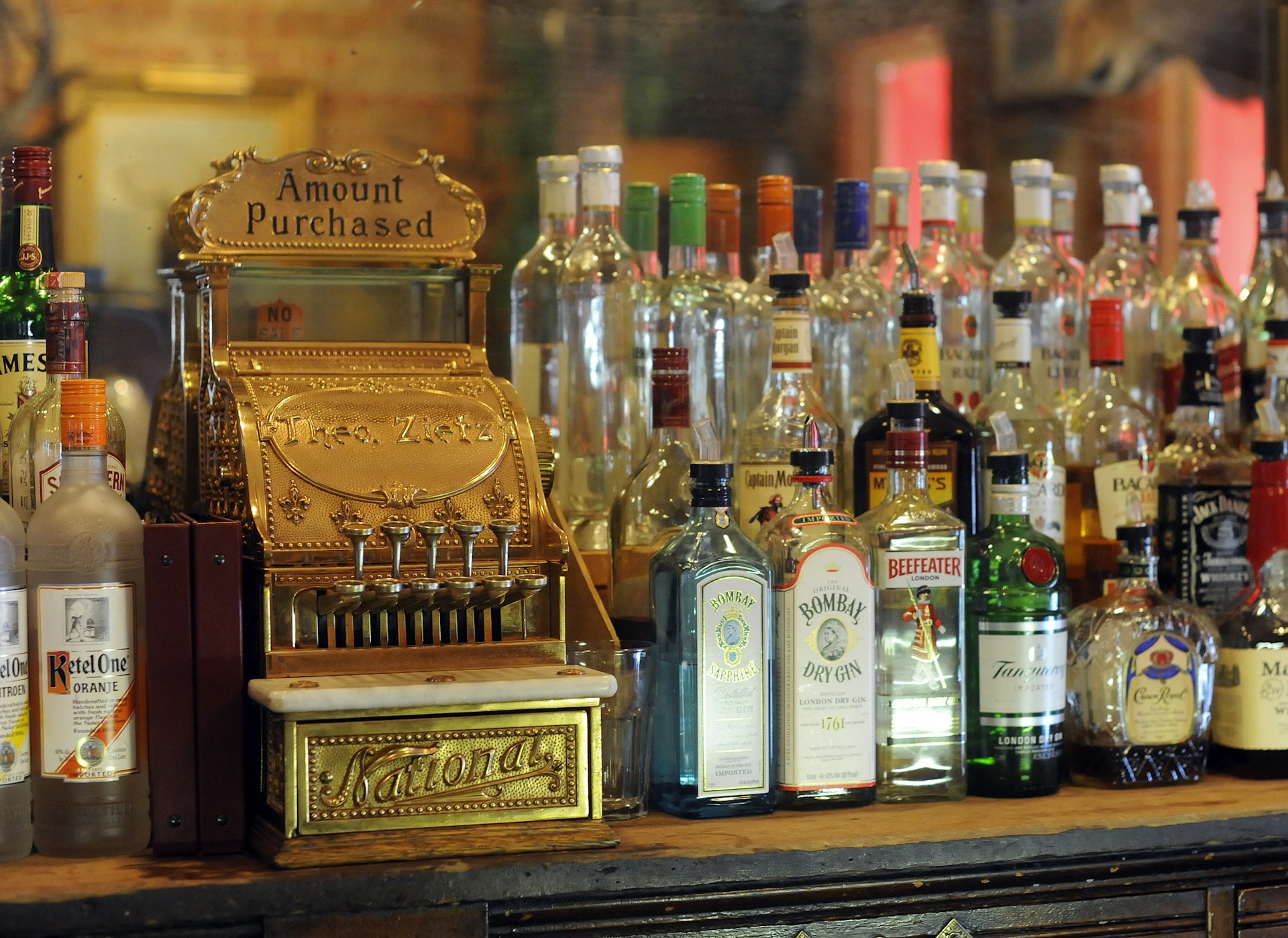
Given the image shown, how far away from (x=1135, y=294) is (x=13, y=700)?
5.18 feet

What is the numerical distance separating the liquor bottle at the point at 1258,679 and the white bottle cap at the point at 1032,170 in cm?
62

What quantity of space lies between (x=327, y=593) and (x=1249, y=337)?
1419 mm

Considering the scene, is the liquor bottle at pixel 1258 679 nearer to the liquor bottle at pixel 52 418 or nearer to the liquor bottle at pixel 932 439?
the liquor bottle at pixel 932 439

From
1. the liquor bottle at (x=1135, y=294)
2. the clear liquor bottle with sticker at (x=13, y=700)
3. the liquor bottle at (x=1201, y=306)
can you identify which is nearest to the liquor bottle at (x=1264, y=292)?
the liquor bottle at (x=1201, y=306)

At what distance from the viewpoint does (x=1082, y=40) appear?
248 centimetres

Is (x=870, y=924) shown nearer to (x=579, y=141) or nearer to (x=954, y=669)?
(x=954, y=669)

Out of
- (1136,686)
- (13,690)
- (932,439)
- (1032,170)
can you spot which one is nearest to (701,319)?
(932,439)

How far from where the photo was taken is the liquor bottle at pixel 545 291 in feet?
6.66

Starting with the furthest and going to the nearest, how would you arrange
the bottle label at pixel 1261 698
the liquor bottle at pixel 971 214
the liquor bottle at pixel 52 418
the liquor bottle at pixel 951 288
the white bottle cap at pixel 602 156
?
the liquor bottle at pixel 971 214
the liquor bottle at pixel 951 288
the white bottle cap at pixel 602 156
the bottle label at pixel 1261 698
the liquor bottle at pixel 52 418

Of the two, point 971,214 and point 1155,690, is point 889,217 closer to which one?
point 971,214

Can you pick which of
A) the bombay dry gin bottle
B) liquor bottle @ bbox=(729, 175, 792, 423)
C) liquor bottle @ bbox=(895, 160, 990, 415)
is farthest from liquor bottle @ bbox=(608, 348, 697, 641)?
liquor bottle @ bbox=(895, 160, 990, 415)

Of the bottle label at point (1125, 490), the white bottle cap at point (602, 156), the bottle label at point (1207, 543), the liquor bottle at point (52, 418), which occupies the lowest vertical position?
the bottle label at point (1207, 543)

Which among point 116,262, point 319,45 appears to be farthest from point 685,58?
point 116,262

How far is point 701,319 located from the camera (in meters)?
2.01
